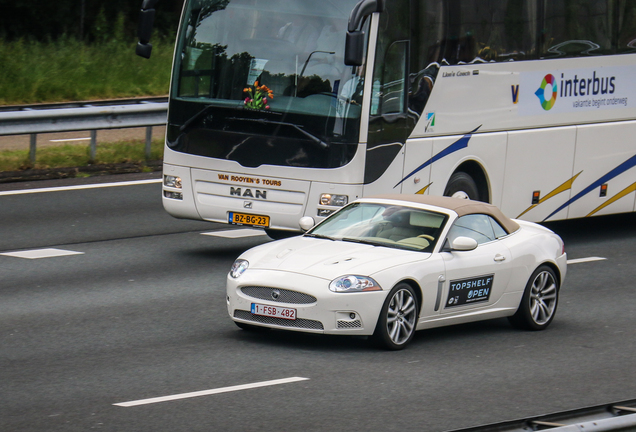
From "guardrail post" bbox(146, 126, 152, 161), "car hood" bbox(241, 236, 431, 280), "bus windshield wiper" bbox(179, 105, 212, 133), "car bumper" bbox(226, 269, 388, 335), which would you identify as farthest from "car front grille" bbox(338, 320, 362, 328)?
"guardrail post" bbox(146, 126, 152, 161)

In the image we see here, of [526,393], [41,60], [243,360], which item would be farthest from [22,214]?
[41,60]

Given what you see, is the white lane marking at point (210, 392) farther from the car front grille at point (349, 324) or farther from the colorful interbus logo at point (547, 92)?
the colorful interbus logo at point (547, 92)

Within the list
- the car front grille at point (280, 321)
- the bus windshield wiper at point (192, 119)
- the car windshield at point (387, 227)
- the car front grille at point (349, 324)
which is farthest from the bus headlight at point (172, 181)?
the car front grille at point (349, 324)

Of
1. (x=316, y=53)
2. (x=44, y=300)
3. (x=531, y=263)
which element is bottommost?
(x=44, y=300)

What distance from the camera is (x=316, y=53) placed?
14.2 m

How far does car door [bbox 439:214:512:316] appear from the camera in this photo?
1093cm

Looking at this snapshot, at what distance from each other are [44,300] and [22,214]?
524 cm

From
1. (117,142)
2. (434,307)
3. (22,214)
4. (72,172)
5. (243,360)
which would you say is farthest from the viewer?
(117,142)

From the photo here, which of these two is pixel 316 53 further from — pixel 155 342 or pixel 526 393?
pixel 526 393

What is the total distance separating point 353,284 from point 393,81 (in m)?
4.85

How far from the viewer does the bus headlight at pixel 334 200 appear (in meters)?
14.1

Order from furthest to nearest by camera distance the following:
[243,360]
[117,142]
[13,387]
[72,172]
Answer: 1. [117,142]
2. [72,172]
3. [243,360]
4. [13,387]

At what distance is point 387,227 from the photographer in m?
11.4

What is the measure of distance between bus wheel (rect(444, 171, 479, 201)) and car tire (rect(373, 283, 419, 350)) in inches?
200
